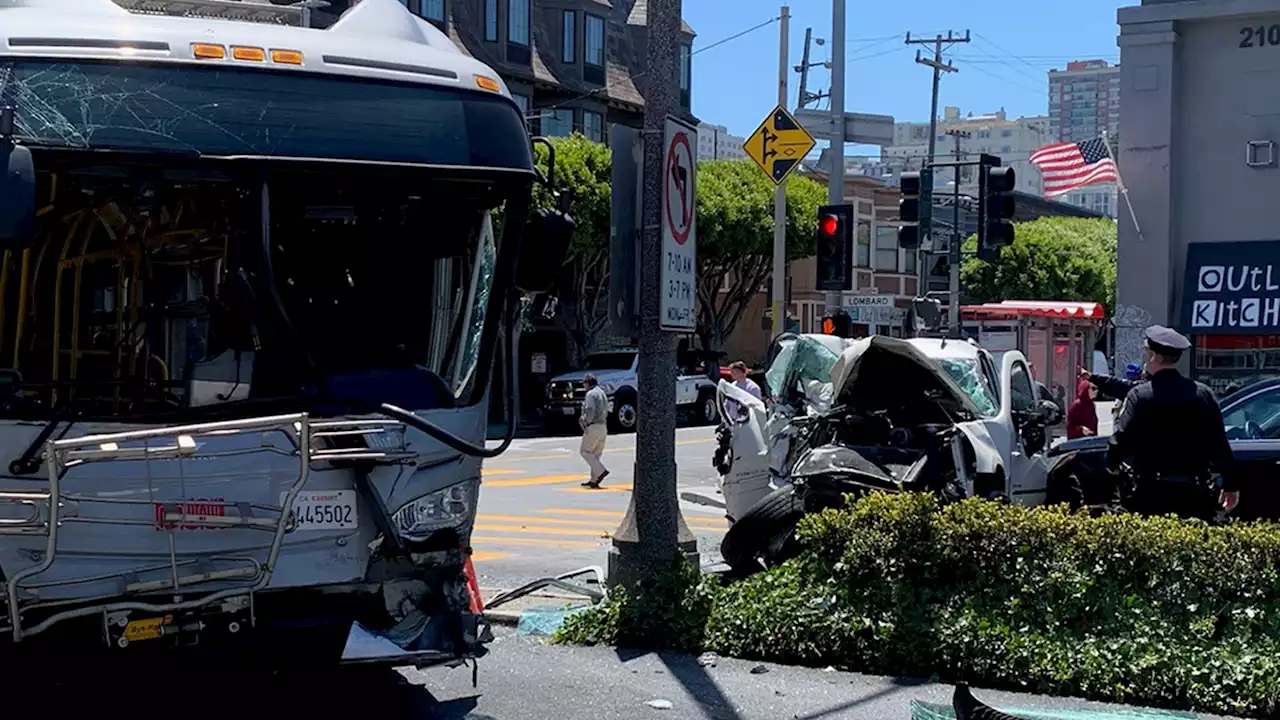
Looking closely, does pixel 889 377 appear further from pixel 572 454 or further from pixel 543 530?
pixel 572 454

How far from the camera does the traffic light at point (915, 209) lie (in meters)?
19.2

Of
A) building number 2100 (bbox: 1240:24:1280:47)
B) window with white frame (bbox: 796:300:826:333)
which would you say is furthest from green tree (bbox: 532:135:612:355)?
building number 2100 (bbox: 1240:24:1280:47)

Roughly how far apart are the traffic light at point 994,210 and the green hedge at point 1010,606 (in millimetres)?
10154

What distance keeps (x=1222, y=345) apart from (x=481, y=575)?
1123 cm

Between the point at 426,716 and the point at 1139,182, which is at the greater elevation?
the point at 1139,182

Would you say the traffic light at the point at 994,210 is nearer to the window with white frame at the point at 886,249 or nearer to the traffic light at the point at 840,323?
the traffic light at the point at 840,323

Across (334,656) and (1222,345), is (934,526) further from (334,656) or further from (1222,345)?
(1222,345)

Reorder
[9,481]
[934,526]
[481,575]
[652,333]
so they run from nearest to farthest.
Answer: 1. [9,481]
2. [934,526]
3. [652,333]
4. [481,575]

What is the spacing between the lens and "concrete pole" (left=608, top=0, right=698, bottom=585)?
9016mm

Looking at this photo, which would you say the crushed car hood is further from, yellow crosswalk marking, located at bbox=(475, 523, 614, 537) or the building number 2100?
the building number 2100

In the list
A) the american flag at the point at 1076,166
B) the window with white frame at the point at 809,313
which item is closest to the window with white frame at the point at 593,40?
the window with white frame at the point at 809,313

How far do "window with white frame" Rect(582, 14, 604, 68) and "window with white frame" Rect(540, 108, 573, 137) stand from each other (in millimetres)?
2121

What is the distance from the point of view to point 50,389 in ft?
20.4

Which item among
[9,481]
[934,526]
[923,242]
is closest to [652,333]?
[934,526]
